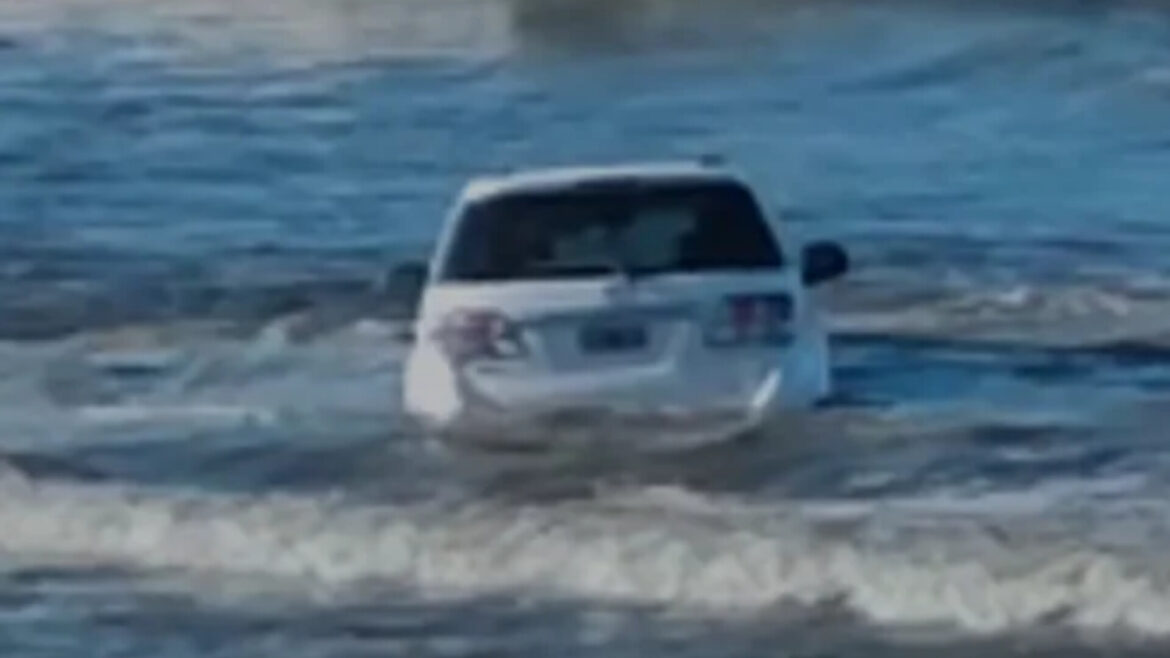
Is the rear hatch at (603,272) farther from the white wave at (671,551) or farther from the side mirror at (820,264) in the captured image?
the side mirror at (820,264)

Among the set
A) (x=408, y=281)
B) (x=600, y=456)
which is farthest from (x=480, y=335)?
(x=408, y=281)

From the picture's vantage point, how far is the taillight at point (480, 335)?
80.5ft

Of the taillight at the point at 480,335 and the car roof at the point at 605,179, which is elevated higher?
the car roof at the point at 605,179

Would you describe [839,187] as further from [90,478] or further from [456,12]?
A: [456,12]

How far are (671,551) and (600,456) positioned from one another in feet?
9.25

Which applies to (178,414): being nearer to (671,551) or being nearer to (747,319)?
(747,319)

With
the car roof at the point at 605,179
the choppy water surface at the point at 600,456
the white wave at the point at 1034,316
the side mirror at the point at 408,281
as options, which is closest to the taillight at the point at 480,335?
the choppy water surface at the point at 600,456

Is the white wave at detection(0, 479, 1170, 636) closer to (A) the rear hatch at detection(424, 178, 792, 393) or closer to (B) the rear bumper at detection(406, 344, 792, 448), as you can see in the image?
(B) the rear bumper at detection(406, 344, 792, 448)

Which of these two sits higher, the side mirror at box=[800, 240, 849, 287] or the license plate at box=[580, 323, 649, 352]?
the license plate at box=[580, 323, 649, 352]

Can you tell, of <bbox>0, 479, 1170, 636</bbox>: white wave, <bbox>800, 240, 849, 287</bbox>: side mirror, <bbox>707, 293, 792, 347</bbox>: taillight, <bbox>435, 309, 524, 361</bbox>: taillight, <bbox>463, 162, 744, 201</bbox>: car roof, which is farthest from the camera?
<bbox>800, 240, 849, 287</bbox>: side mirror

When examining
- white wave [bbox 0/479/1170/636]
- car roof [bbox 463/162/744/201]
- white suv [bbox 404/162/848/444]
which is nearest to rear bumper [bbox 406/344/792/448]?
white suv [bbox 404/162/848/444]

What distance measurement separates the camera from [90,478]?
26.3 m

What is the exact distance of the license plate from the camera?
80.5 ft

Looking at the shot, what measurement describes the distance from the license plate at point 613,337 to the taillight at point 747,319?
1.14 ft
